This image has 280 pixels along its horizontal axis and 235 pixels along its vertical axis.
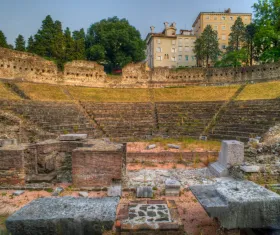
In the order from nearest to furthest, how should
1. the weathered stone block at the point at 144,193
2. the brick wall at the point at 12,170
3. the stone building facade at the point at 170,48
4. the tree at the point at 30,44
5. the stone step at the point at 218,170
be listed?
1. the weathered stone block at the point at 144,193
2. the brick wall at the point at 12,170
3. the stone step at the point at 218,170
4. the tree at the point at 30,44
5. the stone building facade at the point at 170,48

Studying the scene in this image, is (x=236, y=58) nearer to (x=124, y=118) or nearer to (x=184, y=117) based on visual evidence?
(x=184, y=117)

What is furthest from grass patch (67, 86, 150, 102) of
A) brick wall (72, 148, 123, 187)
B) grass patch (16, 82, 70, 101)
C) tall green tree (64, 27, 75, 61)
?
brick wall (72, 148, 123, 187)

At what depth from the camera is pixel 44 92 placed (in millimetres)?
22172

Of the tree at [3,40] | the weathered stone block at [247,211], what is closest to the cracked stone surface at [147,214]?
the weathered stone block at [247,211]

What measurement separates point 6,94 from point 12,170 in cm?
1407

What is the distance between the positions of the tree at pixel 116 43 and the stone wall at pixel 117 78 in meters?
9.57

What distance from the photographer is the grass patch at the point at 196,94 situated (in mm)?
23969

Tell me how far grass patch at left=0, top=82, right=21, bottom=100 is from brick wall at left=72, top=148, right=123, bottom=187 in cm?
1404

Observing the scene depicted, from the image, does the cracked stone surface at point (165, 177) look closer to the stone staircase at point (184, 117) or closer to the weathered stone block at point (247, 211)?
the weathered stone block at point (247, 211)

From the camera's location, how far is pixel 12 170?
751 cm

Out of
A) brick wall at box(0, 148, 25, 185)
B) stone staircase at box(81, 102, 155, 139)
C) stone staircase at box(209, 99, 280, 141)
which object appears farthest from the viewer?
stone staircase at box(81, 102, 155, 139)

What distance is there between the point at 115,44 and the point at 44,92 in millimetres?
20851

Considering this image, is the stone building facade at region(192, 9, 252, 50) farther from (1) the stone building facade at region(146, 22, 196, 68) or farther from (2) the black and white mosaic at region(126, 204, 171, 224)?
(2) the black and white mosaic at region(126, 204, 171, 224)

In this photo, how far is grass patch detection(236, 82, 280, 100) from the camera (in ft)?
67.4
